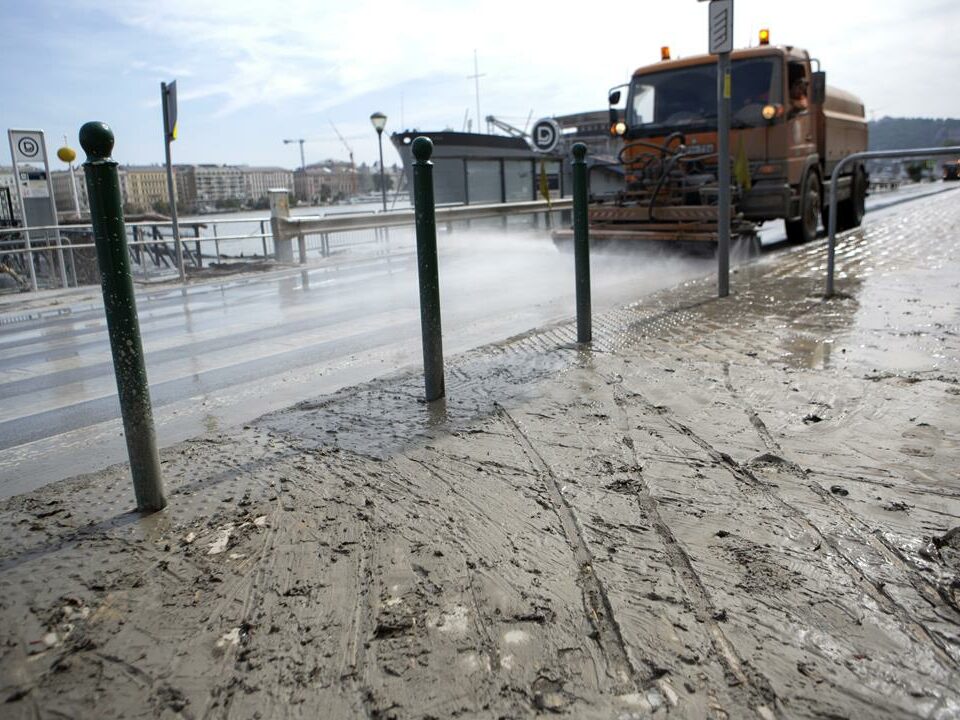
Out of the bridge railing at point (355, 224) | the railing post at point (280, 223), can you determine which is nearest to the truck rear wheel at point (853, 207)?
the bridge railing at point (355, 224)

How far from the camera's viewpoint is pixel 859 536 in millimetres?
2459

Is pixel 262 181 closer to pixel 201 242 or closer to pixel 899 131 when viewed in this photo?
pixel 201 242

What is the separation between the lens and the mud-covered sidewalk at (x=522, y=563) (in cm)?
181

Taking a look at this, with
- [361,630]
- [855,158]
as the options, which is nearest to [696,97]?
[855,158]

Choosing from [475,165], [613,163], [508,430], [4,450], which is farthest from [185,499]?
[475,165]

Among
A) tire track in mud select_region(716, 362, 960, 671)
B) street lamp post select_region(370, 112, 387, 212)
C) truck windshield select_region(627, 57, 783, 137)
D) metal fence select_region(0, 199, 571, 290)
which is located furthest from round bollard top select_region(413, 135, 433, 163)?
street lamp post select_region(370, 112, 387, 212)

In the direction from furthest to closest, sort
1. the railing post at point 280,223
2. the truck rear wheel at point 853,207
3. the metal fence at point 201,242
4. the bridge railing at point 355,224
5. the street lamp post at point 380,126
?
the street lamp post at point 380,126 < the truck rear wheel at point 853,207 < the bridge railing at point 355,224 < the railing post at point 280,223 < the metal fence at point 201,242

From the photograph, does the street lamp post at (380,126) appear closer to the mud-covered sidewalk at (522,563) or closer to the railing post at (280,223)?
the railing post at (280,223)

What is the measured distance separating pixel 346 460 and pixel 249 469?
1.32 feet

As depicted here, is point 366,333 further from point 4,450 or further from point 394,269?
point 394,269

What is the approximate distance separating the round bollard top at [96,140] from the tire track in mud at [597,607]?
196 cm

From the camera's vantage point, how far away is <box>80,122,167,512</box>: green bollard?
104 inches

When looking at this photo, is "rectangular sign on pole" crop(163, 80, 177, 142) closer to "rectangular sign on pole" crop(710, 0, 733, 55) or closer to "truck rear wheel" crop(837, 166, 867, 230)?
"rectangular sign on pole" crop(710, 0, 733, 55)

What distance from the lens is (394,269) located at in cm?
1292
